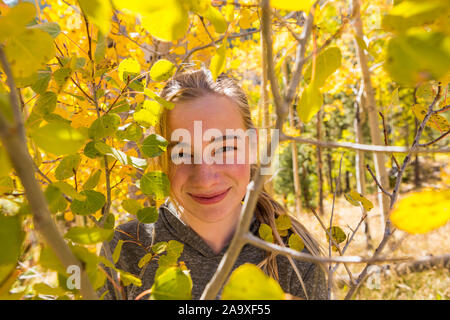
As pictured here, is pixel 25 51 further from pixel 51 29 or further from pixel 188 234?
pixel 188 234

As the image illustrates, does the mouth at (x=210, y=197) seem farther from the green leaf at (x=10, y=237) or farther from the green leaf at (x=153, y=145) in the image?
the green leaf at (x=10, y=237)

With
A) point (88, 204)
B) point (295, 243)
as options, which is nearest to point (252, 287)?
point (88, 204)

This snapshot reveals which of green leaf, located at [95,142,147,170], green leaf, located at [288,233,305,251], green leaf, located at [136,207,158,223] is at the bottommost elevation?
green leaf, located at [288,233,305,251]

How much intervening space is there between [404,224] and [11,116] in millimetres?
288

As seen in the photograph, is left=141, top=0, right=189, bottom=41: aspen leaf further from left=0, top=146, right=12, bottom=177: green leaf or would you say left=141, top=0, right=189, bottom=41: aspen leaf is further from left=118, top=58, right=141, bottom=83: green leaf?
left=118, top=58, right=141, bottom=83: green leaf

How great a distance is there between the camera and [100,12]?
285mm

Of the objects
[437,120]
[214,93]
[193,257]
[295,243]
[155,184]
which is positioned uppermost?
[214,93]

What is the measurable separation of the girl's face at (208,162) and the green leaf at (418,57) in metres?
0.60

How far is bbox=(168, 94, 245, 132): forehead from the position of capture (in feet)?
2.91

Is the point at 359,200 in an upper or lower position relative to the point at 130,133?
lower

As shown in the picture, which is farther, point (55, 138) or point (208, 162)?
point (208, 162)

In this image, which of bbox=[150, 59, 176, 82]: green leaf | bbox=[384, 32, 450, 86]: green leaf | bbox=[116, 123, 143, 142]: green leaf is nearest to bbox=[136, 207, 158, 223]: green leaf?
bbox=[116, 123, 143, 142]: green leaf

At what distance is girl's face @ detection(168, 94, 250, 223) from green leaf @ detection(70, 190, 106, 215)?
0.37m

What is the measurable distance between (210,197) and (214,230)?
22cm
